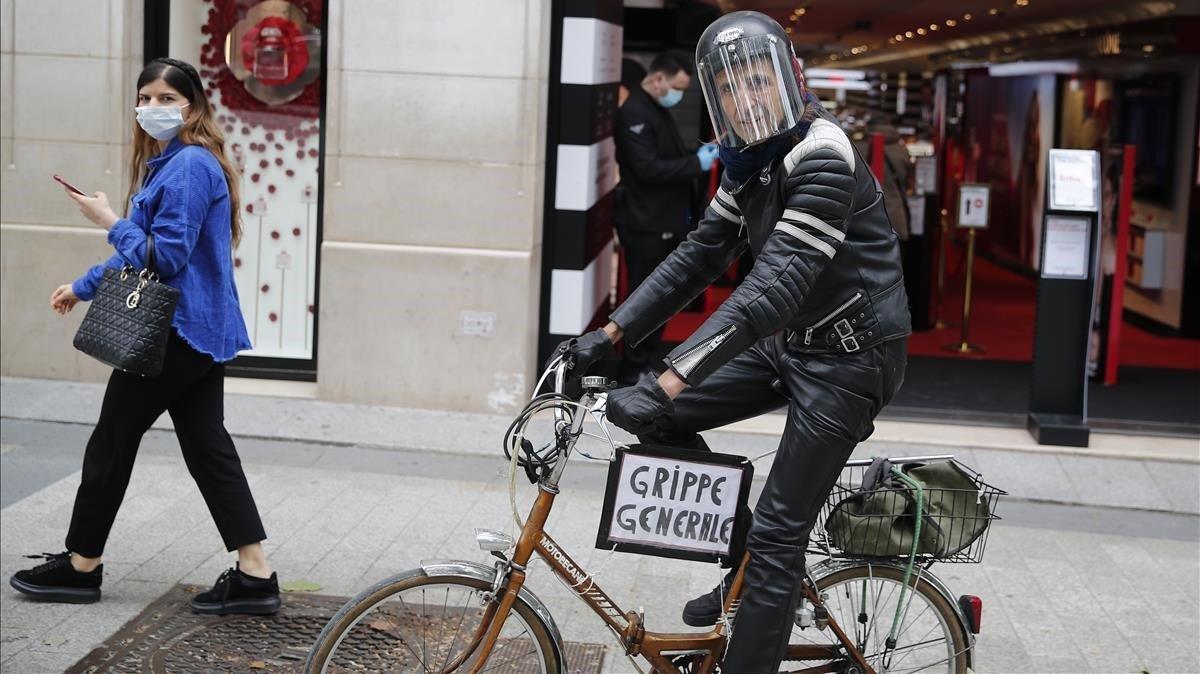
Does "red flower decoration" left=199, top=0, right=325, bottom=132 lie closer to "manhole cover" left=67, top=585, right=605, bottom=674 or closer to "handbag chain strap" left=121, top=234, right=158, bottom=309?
"handbag chain strap" left=121, top=234, right=158, bottom=309

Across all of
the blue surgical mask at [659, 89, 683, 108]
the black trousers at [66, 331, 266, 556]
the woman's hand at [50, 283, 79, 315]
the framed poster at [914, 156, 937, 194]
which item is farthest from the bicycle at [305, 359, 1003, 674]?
the framed poster at [914, 156, 937, 194]

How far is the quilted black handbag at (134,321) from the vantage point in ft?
15.7

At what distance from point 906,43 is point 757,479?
25639mm

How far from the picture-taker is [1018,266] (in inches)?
654

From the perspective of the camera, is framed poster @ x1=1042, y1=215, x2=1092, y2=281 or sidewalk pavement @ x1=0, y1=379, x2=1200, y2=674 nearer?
sidewalk pavement @ x1=0, y1=379, x2=1200, y2=674

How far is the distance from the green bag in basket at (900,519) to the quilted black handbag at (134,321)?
2247 mm

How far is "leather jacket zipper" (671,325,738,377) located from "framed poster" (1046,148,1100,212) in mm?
4902

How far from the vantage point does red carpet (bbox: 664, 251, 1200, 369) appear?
35.1ft

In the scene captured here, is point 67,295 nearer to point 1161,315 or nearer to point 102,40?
point 102,40

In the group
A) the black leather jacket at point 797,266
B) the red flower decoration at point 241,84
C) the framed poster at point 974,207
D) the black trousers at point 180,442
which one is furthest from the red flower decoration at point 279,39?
the framed poster at point 974,207

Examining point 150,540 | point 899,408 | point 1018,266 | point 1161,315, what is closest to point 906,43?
point 1018,266

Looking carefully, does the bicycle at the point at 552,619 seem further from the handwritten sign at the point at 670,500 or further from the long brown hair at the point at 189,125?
the long brown hair at the point at 189,125

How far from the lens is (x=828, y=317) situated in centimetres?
383

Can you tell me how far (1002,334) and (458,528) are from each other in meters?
6.84
